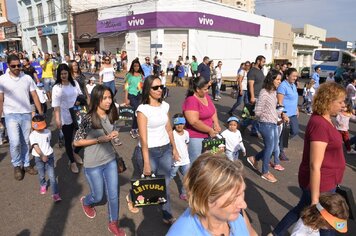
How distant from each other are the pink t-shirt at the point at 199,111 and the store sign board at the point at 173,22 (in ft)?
65.9

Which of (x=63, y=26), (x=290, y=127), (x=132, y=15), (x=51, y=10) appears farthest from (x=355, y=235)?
(x=51, y=10)

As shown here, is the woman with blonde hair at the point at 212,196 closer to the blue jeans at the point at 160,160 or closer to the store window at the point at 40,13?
the blue jeans at the point at 160,160

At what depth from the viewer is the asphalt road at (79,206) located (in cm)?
360

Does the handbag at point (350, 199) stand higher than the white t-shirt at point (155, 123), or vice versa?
the white t-shirt at point (155, 123)

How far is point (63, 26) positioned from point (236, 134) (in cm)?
3431

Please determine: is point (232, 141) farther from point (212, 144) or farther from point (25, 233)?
point (25, 233)

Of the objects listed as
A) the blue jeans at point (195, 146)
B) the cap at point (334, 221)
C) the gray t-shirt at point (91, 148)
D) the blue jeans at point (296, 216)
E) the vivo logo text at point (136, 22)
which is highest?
the vivo logo text at point (136, 22)

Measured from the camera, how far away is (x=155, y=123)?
3.29 metres

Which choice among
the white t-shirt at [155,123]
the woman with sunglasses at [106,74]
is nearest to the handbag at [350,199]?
the white t-shirt at [155,123]

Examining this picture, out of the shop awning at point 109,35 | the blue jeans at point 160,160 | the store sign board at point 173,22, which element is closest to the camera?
the blue jeans at point 160,160

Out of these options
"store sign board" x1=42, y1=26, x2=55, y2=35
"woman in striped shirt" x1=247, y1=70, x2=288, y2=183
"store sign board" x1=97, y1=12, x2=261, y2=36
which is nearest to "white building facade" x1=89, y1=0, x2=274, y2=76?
"store sign board" x1=97, y1=12, x2=261, y2=36

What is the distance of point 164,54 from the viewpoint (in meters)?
23.7

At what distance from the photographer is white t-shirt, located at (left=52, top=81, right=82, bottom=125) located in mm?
4902

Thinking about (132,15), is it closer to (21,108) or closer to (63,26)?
(63,26)
